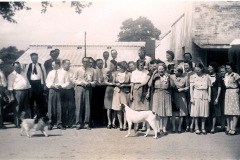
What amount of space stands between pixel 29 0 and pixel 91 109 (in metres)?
3.10

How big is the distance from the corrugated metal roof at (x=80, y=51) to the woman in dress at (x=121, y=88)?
2.02ft

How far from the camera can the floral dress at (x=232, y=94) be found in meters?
6.86

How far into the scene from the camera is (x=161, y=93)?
6.78 meters

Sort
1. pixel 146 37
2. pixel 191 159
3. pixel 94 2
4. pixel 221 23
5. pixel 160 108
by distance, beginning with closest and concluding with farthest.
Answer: pixel 191 159, pixel 94 2, pixel 160 108, pixel 146 37, pixel 221 23

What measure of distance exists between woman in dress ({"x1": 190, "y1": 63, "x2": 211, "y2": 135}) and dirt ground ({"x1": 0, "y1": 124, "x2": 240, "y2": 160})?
1.70ft

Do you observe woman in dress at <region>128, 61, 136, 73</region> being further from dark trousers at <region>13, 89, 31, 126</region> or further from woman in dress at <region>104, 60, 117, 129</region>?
dark trousers at <region>13, 89, 31, 126</region>

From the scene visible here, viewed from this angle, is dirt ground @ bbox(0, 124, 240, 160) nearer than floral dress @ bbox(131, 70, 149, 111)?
Yes

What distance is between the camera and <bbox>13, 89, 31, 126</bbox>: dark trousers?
24.6 feet

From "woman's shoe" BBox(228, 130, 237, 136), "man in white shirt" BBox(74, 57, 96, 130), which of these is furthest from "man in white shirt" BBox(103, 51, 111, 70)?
"woman's shoe" BBox(228, 130, 237, 136)

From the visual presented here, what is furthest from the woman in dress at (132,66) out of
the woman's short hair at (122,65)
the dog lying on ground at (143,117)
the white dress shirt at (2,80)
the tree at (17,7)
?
the white dress shirt at (2,80)

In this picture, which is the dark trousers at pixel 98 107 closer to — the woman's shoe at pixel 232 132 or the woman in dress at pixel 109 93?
the woman in dress at pixel 109 93

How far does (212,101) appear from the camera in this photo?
7.11m

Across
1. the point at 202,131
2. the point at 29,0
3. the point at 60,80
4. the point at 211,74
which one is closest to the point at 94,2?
the point at 29,0

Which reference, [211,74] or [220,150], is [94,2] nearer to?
[211,74]
